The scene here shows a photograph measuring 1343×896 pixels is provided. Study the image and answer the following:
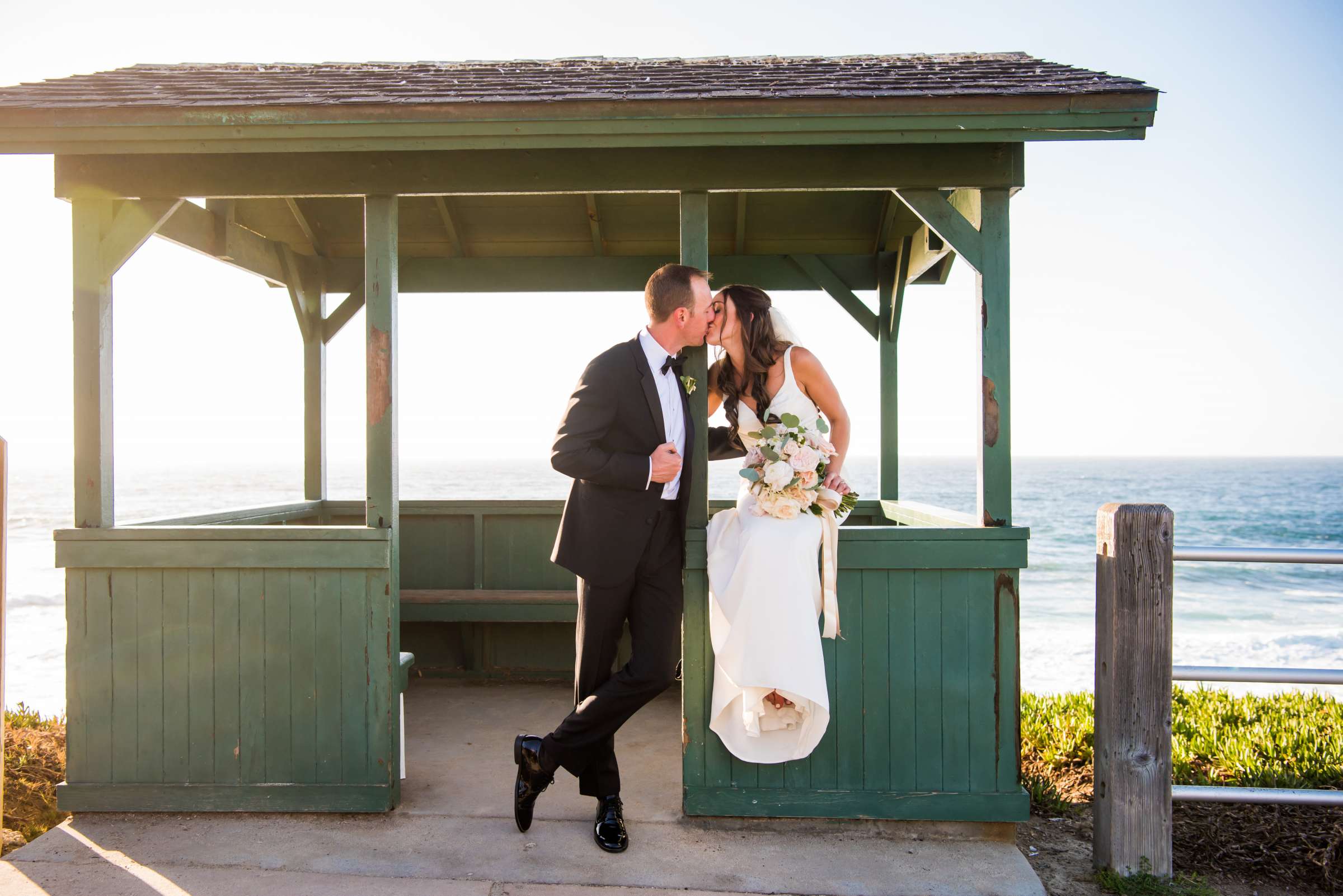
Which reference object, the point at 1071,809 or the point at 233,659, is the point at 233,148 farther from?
the point at 1071,809

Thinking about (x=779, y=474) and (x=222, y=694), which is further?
(x=222, y=694)

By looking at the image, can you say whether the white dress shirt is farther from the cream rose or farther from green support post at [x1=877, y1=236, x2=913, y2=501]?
green support post at [x1=877, y1=236, x2=913, y2=501]

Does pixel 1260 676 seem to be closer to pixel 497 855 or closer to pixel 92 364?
pixel 497 855

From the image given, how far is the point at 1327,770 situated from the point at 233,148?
18.5 ft

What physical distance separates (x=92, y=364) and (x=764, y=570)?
9.36 ft

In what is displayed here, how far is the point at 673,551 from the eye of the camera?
3555 millimetres

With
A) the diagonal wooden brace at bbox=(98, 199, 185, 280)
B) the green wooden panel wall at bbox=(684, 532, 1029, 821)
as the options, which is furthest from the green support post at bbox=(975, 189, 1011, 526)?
the diagonal wooden brace at bbox=(98, 199, 185, 280)

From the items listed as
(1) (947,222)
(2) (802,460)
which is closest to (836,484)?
(2) (802,460)

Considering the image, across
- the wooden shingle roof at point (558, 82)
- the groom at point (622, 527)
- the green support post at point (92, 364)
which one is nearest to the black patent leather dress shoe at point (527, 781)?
the groom at point (622, 527)

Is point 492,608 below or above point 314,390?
below

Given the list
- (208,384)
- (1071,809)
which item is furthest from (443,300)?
(1071,809)

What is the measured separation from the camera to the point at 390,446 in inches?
148

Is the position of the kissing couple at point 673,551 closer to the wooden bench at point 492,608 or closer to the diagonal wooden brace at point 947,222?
the diagonal wooden brace at point 947,222

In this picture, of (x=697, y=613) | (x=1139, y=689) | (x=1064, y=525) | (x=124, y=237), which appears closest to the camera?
(x=1139, y=689)
